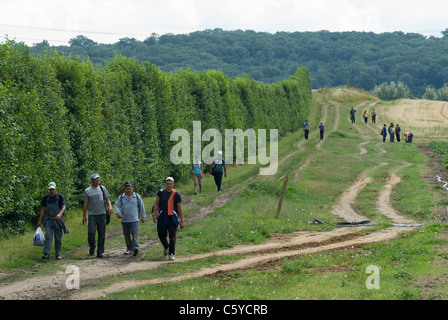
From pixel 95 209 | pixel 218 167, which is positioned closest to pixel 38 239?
pixel 95 209

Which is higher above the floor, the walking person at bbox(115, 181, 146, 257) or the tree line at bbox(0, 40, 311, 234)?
the tree line at bbox(0, 40, 311, 234)

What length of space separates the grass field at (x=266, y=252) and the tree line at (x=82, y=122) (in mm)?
1580

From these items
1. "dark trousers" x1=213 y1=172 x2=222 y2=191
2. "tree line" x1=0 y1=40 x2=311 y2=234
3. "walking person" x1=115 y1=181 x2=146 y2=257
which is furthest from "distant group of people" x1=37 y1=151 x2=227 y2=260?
"dark trousers" x1=213 y1=172 x2=222 y2=191

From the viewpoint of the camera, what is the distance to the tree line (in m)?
18.1

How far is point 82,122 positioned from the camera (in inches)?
907

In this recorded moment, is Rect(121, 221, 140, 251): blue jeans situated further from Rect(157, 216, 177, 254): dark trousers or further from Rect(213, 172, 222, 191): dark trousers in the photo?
Rect(213, 172, 222, 191): dark trousers

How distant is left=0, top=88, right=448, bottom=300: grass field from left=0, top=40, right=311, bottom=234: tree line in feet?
5.18

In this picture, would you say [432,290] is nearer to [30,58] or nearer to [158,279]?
[158,279]

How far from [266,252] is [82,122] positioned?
10048mm

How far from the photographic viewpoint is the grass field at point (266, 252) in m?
12.1

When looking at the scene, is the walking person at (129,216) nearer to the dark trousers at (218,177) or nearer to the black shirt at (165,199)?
the black shirt at (165,199)

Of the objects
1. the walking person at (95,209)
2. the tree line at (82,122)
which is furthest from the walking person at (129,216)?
the tree line at (82,122)

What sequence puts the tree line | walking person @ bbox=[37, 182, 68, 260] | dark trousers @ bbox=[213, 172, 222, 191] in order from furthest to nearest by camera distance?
1. dark trousers @ bbox=[213, 172, 222, 191]
2. the tree line
3. walking person @ bbox=[37, 182, 68, 260]
